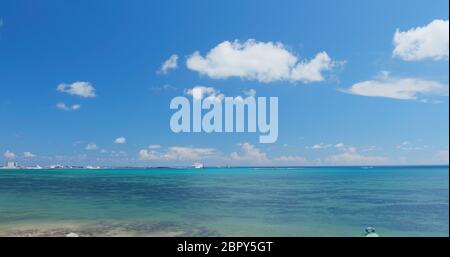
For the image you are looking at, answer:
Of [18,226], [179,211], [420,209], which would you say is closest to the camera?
[18,226]

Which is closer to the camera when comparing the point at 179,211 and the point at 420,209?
the point at 179,211

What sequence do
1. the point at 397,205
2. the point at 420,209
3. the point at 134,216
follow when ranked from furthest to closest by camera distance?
the point at 397,205 → the point at 420,209 → the point at 134,216

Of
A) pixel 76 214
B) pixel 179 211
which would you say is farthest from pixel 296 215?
pixel 76 214
